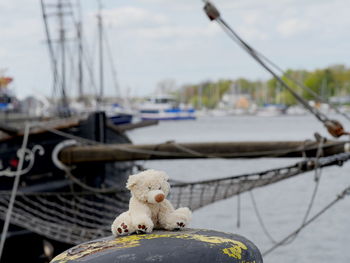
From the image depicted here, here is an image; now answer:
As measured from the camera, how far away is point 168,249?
2.93 metres

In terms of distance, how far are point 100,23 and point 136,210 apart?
46728mm

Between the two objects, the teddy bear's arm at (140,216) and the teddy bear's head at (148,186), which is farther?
the teddy bear's head at (148,186)

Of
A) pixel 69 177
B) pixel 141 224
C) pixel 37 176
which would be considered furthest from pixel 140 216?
pixel 37 176

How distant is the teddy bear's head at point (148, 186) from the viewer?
3516mm

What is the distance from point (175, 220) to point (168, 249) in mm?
557

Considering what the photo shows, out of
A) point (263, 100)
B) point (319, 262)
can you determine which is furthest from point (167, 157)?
point (263, 100)

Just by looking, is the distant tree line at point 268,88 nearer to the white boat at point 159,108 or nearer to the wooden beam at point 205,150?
the white boat at point 159,108

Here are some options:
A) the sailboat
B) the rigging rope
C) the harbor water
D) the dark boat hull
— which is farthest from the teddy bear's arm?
the harbor water

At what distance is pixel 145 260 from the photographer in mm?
2846

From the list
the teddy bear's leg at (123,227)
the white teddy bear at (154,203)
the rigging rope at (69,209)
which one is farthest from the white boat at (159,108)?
the teddy bear's leg at (123,227)

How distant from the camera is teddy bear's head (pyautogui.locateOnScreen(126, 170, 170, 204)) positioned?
352cm

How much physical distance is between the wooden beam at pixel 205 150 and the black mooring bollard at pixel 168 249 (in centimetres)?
707

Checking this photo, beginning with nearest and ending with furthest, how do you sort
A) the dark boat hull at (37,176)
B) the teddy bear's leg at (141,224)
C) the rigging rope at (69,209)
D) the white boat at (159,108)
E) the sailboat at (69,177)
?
the teddy bear's leg at (141,224)
the sailboat at (69,177)
the rigging rope at (69,209)
the dark boat hull at (37,176)
the white boat at (159,108)

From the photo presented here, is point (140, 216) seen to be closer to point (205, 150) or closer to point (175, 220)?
point (175, 220)
